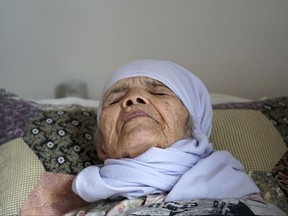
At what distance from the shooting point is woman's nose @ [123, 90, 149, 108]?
108 centimetres

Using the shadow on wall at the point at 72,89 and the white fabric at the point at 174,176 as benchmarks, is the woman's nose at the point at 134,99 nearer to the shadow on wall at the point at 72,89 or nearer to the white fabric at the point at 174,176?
the white fabric at the point at 174,176

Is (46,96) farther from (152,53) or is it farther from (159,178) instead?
(159,178)

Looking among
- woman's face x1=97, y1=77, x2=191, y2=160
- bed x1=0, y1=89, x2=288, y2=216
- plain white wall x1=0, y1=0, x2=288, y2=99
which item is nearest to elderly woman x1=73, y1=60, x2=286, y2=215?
woman's face x1=97, y1=77, x2=191, y2=160

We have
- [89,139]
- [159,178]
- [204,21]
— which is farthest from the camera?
[204,21]

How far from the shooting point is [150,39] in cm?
176

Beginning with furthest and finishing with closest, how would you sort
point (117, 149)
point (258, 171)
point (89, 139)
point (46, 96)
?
1. point (46, 96)
2. point (89, 139)
3. point (258, 171)
4. point (117, 149)

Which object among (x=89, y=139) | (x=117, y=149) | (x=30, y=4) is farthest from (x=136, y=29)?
(x=117, y=149)

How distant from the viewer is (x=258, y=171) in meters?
1.21

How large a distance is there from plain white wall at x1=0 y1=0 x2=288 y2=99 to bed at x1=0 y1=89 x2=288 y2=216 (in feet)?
1.12

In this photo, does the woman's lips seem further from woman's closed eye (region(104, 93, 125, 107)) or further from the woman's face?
woman's closed eye (region(104, 93, 125, 107))

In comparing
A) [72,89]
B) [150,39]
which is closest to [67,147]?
[72,89]

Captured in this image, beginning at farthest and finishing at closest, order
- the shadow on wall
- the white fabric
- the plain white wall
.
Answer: the shadow on wall < the plain white wall < the white fabric

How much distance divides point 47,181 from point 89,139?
205mm

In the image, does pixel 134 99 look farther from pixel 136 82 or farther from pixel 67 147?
pixel 67 147
